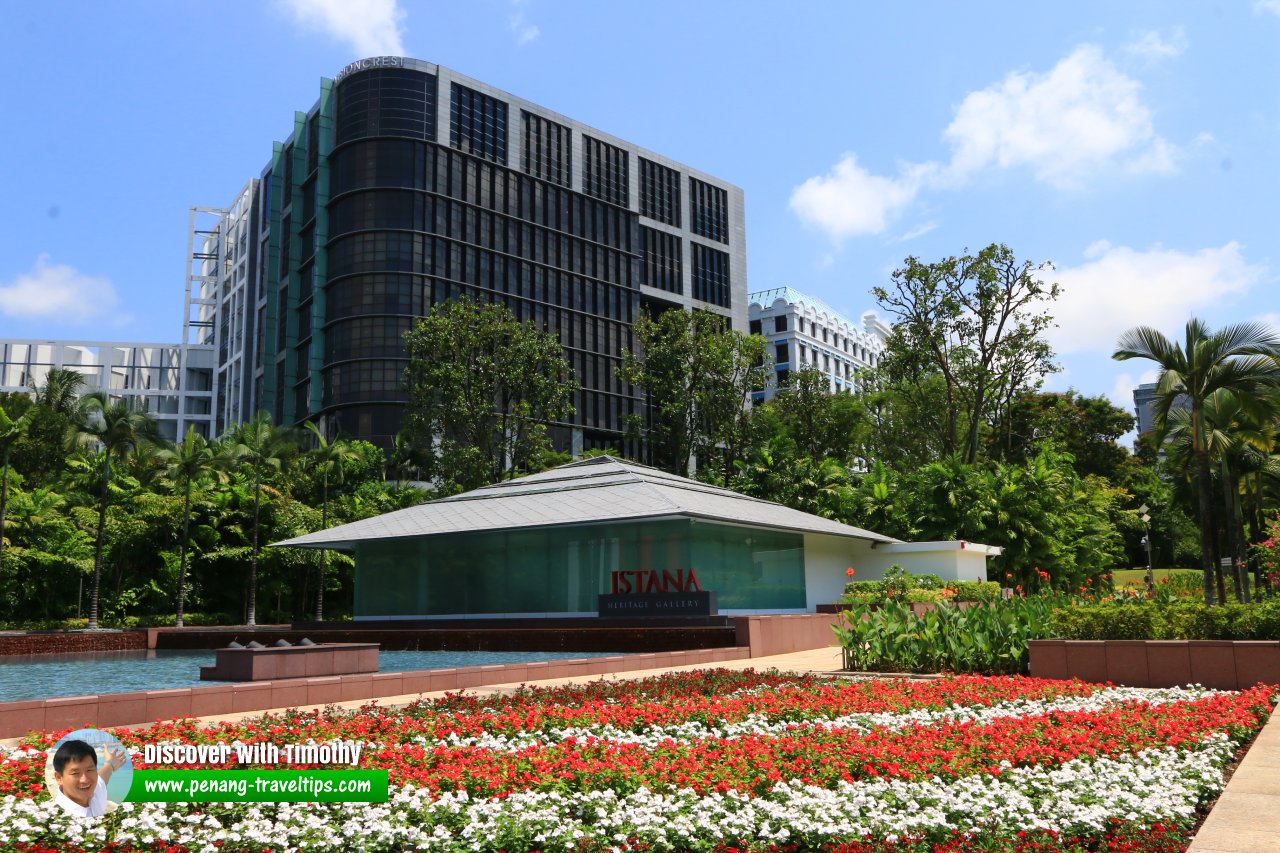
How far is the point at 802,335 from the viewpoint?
10981 centimetres

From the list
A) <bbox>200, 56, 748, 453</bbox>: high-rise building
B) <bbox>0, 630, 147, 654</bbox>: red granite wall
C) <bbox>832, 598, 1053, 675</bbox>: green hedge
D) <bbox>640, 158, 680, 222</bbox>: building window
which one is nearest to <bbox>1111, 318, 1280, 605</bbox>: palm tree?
<bbox>832, 598, 1053, 675</bbox>: green hedge

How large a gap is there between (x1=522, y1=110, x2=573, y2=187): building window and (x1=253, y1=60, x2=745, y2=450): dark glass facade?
0.38 ft

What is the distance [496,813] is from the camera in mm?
5992

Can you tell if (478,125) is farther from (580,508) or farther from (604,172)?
(580,508)

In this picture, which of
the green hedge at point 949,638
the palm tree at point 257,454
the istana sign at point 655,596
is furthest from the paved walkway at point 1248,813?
the palm tree at point 257,454

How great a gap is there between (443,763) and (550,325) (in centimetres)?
7247

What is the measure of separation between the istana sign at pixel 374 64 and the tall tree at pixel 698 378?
34.3 metres

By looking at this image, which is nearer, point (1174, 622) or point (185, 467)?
point (1174, 622)

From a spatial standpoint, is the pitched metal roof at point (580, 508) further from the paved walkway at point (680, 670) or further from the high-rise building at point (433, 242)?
the high-rise building at point (433, 242)

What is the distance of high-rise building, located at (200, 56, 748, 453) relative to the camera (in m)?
70.6

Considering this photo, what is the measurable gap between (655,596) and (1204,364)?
48.4 feet

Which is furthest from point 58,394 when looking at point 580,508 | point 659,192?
point 659,192

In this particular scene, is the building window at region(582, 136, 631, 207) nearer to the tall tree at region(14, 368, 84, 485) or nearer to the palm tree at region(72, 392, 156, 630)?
the tall tree at region(14, 368, 84, 485)

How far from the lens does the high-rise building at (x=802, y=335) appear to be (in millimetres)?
108000
